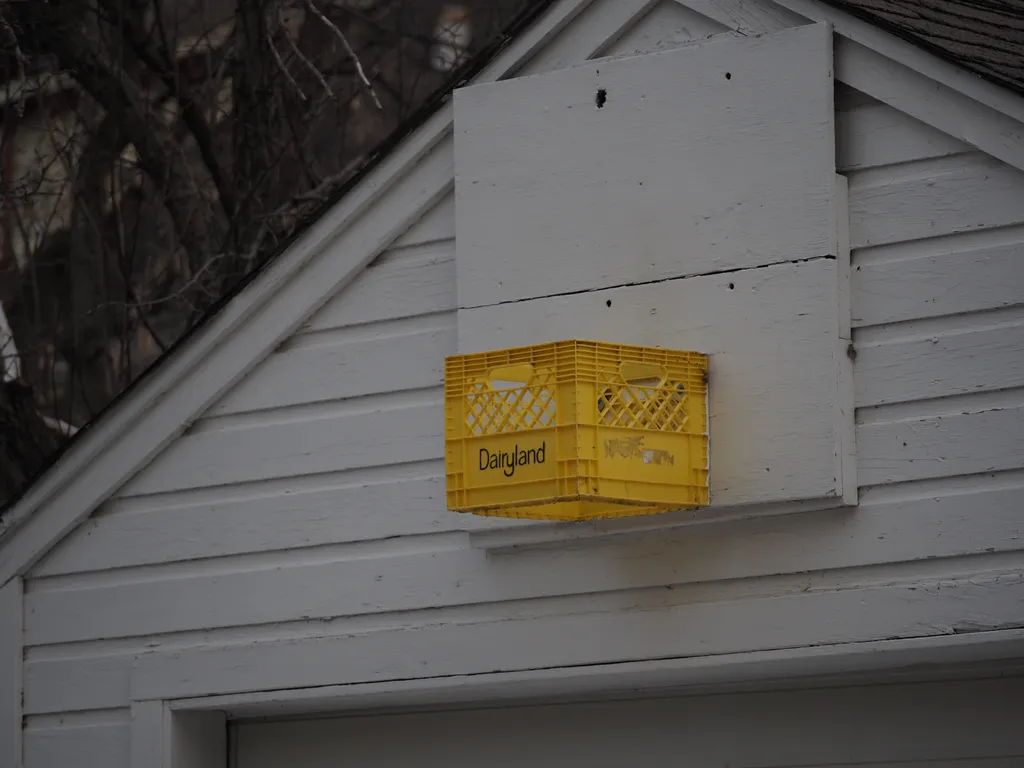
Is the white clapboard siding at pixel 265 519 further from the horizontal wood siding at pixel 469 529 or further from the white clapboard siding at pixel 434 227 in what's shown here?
the white clapboard siding at pixel 434 227

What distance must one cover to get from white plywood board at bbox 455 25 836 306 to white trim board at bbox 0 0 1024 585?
5.1 inches

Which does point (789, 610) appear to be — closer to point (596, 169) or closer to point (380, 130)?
point (596, 169)

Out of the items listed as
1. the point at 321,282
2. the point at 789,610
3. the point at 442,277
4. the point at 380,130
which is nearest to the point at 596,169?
the point at 442,277

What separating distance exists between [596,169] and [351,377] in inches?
39.1

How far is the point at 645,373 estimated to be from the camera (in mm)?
4918

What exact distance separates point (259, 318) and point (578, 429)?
1.53 meters

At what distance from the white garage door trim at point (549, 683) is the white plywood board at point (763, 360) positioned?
44 cm

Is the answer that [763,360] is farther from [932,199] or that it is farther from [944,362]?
[932,199]

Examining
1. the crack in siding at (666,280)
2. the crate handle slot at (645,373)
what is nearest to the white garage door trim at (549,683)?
the crate handle slot at (645,373)

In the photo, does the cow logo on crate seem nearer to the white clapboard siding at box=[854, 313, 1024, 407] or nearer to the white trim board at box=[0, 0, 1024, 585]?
the white clapboard siding at box=[854, 313, 1024, 407]

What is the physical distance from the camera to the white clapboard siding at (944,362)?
A: 15.7 feet

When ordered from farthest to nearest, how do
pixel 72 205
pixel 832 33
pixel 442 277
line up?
1. pixel 72 205
2. pixel 442 277
3. pixel 832 33

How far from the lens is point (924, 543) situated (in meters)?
4.82

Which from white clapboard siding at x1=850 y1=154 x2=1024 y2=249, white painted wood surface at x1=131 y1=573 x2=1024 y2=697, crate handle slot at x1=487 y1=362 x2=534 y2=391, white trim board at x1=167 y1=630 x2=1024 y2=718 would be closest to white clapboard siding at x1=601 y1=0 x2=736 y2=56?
white clapboard siding at x1=850 y1=154 x2=1024 y2=249
